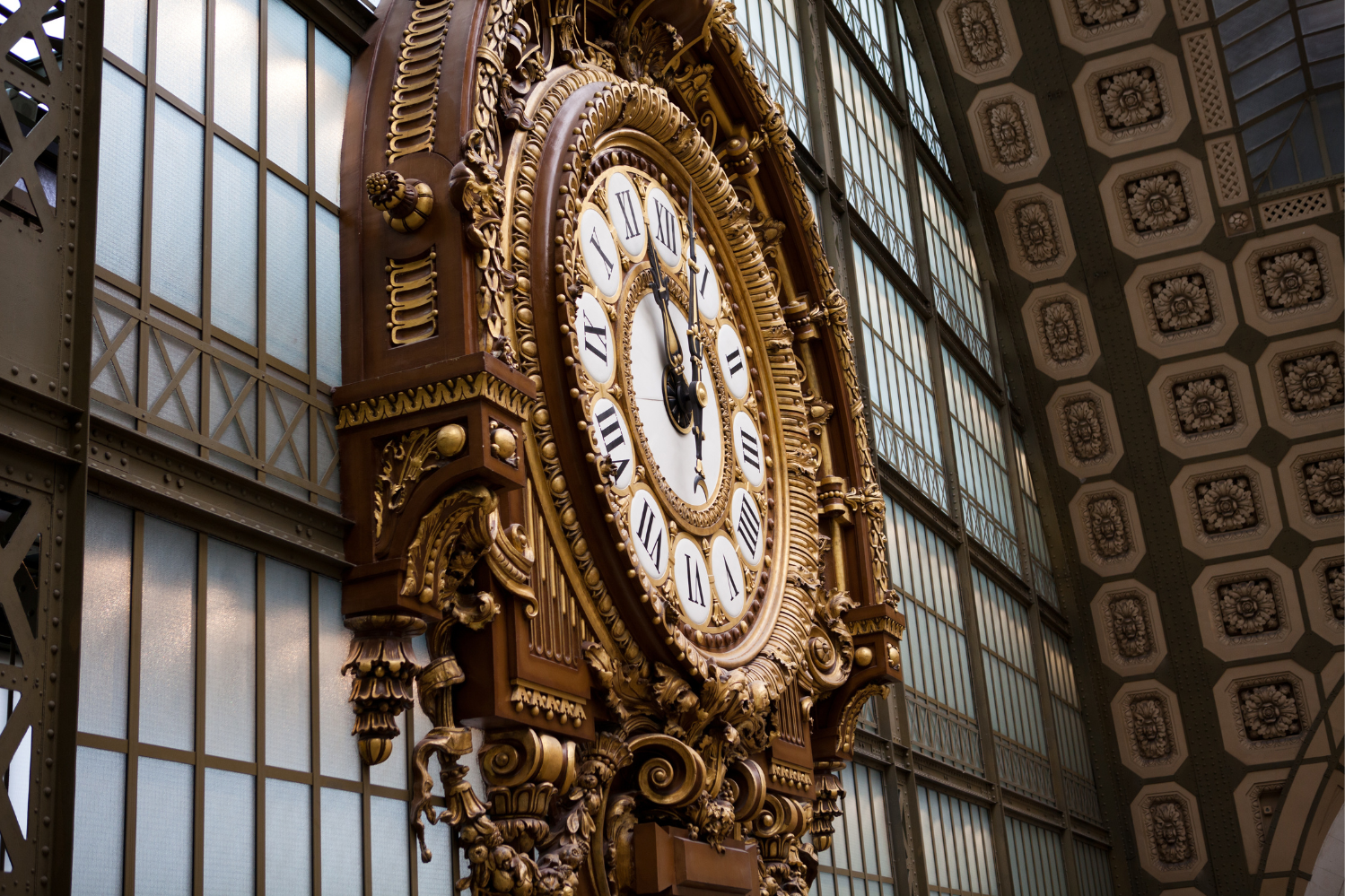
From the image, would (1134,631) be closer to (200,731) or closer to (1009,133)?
(1009,133)

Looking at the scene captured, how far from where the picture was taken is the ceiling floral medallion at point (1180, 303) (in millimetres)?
16203

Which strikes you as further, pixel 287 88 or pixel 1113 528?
pixel 1113 528

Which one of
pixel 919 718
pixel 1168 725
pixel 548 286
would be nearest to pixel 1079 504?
pixel 1168 725

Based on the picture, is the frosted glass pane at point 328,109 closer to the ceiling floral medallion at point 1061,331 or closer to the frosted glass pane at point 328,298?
the frosted glass pane at point 328,298

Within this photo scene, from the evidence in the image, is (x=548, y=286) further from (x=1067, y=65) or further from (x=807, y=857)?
(x=1067, y=65)

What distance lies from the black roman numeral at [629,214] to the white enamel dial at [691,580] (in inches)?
39.3

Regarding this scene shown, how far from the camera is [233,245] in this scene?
3814mm

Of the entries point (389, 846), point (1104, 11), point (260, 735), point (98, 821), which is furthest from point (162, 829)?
point (1104, 11)

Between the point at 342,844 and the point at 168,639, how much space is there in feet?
2.58

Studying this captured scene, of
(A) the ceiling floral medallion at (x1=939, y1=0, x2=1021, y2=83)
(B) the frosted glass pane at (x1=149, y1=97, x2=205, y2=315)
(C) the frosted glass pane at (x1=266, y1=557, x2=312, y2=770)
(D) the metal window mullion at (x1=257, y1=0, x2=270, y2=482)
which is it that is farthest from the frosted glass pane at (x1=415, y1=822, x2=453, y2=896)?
(A) the ceiling floral medallion at (x1=939, y1=0, x2=1021, y2=83)

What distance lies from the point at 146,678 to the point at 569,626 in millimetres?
1080

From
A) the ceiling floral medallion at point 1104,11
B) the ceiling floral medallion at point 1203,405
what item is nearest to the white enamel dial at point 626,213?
the ceiling floral medallion at point 1104,11

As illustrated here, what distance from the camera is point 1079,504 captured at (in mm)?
17047

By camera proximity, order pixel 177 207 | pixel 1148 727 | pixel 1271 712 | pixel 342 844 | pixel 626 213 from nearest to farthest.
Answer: pixel 177 207 → pixel 342 844 → pixel 626 213 → pixel 1271 712 → pixel 1148 727
